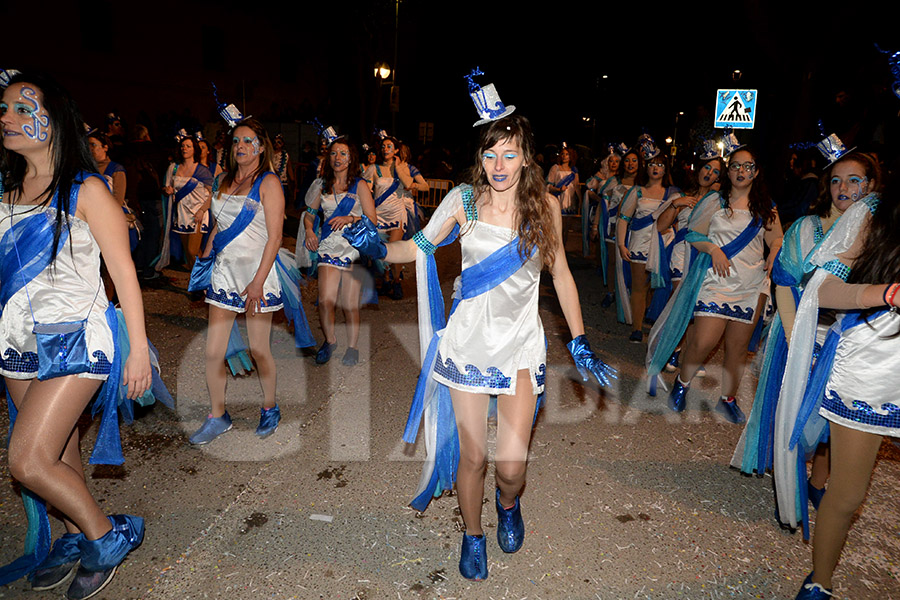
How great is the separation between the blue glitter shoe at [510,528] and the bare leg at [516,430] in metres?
0.27

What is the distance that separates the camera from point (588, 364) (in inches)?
113

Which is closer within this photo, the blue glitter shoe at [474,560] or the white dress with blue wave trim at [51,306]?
the white dress with blue wave trim at [51,306]

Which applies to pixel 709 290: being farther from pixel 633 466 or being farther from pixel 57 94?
pixel 57 94

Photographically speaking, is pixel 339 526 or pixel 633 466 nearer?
pixel 339 526

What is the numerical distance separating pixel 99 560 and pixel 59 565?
0.31 m

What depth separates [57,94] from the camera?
259 cm

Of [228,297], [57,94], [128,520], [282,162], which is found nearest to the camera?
[57,94]

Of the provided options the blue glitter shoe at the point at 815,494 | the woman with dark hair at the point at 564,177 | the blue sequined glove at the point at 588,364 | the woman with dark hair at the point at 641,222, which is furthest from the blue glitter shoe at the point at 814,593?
the woman with dark hair at the point at 564,177

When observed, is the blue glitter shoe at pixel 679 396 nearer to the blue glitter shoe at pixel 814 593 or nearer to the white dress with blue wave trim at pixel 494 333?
the blue glitter shoe at pixel 814 593

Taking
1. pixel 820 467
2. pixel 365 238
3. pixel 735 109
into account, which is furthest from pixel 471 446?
pixel 735 109

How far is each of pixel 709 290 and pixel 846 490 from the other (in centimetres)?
236

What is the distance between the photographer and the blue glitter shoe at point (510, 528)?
3119 mm

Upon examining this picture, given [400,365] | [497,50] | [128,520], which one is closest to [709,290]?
[400,365]

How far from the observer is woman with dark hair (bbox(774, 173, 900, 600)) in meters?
2.52
